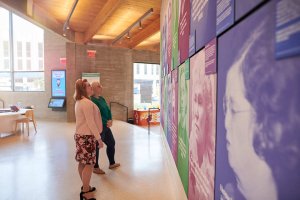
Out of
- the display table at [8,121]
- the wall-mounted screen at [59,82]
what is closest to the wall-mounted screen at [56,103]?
the wall-mounted screen at [59,82]

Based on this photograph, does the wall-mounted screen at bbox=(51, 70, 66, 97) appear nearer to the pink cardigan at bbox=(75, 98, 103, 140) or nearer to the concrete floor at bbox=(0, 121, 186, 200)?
the concrete floor at bbox=(0, 121, 186, 200)

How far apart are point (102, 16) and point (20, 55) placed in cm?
634

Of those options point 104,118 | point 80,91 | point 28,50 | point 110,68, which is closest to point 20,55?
point 28,50

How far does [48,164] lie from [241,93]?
426 cm

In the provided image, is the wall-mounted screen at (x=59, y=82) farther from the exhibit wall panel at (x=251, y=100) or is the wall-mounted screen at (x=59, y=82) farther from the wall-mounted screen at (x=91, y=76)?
the exhibit wall panel at (x=251, y=100)

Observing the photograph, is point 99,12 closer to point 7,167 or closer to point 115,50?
point 115,50

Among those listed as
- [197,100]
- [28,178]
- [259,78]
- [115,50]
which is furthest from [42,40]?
[259,78]

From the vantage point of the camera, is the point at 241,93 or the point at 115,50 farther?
the point at 115,50

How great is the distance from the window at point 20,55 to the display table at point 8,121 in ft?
13.3

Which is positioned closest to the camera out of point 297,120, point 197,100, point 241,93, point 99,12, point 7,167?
point 297,120

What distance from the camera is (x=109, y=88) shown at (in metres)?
10.9

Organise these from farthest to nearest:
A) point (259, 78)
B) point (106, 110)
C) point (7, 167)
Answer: point (7, 167)
point (106, 110)
point (259, 78)

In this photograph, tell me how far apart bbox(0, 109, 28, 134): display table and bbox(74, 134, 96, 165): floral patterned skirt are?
530cm

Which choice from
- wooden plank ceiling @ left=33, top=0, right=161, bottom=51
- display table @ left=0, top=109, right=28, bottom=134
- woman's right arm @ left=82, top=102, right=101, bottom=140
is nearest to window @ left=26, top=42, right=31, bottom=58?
wooden plank ceiling @ left=33, top=0, right=161, bottom=51
